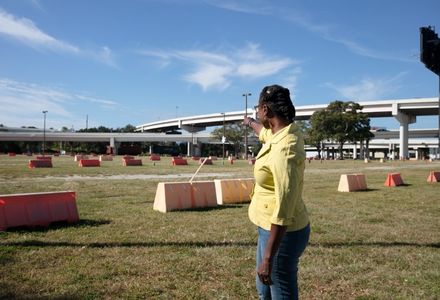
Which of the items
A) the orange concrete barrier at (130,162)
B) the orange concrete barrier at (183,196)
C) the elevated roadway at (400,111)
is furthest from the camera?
the elevated roadway at (400,111)

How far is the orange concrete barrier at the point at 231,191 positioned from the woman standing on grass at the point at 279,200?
10170 millimetres

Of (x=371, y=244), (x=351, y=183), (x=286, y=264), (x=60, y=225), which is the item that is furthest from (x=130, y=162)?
(x=286, y=264)

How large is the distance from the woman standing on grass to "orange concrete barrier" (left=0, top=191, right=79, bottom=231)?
6796 mm

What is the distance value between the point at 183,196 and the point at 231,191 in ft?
6.93

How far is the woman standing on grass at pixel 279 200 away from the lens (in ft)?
10.1

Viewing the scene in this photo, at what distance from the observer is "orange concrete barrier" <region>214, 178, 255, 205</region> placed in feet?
44.9

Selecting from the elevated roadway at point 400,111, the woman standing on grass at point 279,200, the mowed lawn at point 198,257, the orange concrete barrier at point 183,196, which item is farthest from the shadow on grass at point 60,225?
the elevated roadway at point 400,111

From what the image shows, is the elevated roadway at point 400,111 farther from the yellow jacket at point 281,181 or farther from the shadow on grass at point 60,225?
the yellow jacket at point 281,181

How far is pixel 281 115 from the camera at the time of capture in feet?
11.1

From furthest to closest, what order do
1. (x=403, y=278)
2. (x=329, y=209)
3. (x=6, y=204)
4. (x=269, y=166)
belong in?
(x=329, y=209) < (x=6, y=204) < (x=403, y=278) < (x=269, y=166)

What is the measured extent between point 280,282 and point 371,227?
729 centimetres

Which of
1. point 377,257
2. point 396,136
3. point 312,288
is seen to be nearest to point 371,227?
point 377,257

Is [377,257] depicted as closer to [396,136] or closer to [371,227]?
[371,227]

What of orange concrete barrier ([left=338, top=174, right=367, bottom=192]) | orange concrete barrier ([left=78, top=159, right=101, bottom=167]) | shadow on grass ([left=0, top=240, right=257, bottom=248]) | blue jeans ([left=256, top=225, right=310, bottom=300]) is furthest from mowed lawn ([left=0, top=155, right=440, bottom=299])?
orange concrete barrier ([left=78, top=159, right=101, bottom=167])
